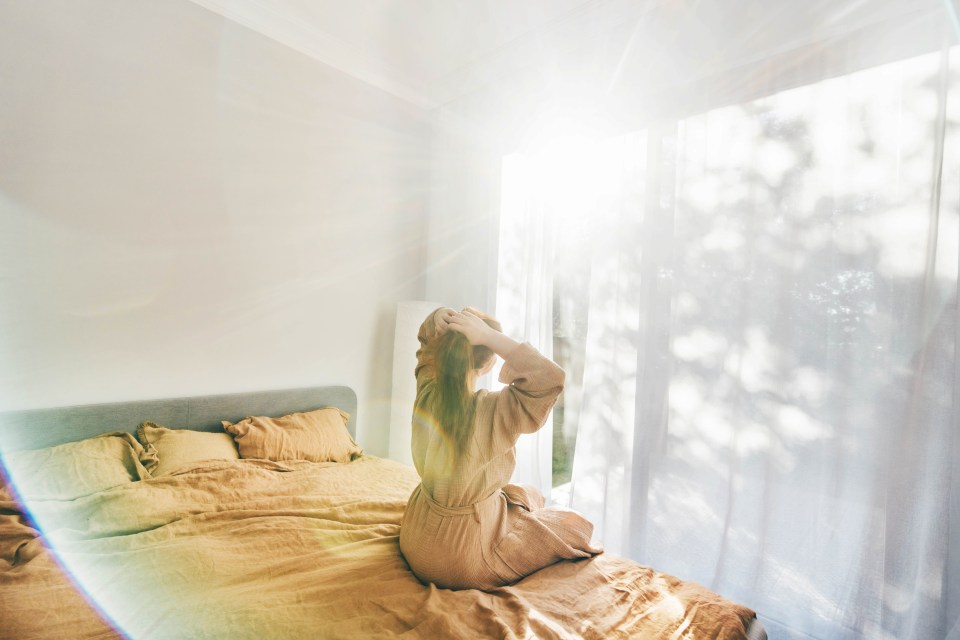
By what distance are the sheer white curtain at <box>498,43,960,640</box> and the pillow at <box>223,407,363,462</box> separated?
1.36 metres

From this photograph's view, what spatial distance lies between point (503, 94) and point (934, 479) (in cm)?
291

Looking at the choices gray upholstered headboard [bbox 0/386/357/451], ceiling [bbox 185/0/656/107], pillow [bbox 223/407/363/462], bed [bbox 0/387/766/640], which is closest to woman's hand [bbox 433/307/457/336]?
bed [bbox 0/387/766/640]

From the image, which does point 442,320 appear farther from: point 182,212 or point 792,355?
point 182,212

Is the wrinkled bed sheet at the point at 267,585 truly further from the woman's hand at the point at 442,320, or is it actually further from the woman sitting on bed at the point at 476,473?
the woman's hand at the point at 442,320

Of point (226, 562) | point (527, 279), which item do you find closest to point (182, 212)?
point (226, 562)

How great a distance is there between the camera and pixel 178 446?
2131mm

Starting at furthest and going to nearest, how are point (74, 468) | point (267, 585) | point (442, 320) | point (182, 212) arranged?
point (182, 212) < point (74, 468) < point (442, 320) < point (267, 585)

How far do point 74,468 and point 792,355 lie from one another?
2854 millimetres

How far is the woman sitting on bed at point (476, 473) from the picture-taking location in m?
1.35

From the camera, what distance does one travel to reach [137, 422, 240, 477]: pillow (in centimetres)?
207

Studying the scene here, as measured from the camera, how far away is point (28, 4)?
78.9 inches

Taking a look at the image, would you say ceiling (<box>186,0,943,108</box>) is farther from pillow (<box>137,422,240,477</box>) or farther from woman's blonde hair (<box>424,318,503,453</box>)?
pillow (<box>137,422,240,477</box>)

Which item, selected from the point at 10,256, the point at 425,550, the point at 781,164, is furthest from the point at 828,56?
the point at 10,256

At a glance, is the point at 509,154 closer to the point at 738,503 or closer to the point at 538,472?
the point at 538,472
